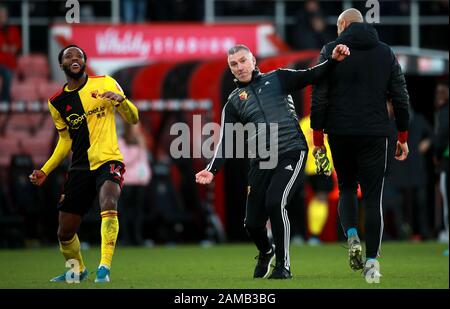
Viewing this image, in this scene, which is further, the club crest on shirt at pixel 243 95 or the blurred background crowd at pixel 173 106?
the blurred background crowd at pixel 173 106

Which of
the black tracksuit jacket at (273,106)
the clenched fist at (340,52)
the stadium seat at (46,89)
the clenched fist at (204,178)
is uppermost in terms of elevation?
the clenched fist at (340,52)

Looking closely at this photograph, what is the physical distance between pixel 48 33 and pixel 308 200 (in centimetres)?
642

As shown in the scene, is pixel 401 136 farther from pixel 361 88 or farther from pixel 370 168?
pixel 361 88

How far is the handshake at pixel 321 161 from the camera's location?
43.3 ft

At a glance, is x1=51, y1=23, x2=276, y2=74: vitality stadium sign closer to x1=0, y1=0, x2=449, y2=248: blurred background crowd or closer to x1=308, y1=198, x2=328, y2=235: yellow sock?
x1=0, y1=0, x2=449, y2=248: blurred background crowd

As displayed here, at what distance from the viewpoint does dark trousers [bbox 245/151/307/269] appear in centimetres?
1304

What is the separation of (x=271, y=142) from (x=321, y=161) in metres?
0.55

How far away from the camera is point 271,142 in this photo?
13.2 m

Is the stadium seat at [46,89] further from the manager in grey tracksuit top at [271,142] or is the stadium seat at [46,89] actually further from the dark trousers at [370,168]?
the dark trousers at [370,168]

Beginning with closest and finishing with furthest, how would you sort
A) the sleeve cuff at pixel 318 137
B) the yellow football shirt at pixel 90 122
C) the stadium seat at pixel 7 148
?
the sleeve cuff at pixel 318 137 < the yellow football shirt at pixel 90 122 < the stadium seat at pixel 7 148

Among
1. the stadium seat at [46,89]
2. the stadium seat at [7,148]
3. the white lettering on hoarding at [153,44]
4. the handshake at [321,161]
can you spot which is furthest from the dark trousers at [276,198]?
the white lettering on hoarding at [153,44]

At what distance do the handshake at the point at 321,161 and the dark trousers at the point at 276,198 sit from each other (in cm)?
14

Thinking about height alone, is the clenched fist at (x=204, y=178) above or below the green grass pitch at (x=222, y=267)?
above

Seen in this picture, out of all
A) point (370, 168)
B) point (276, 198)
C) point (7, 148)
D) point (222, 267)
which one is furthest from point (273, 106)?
point (7, 148)
